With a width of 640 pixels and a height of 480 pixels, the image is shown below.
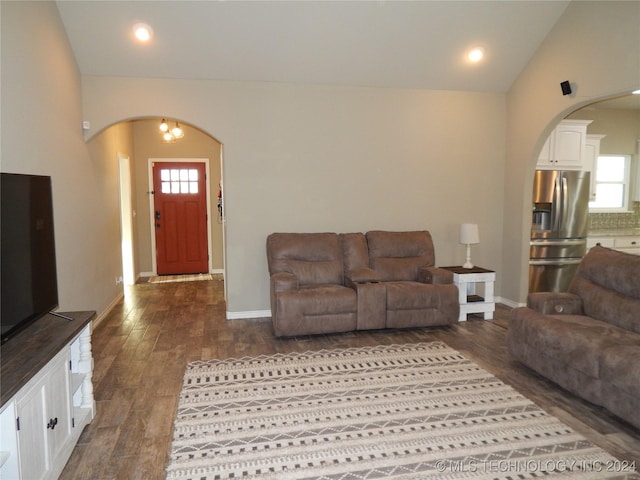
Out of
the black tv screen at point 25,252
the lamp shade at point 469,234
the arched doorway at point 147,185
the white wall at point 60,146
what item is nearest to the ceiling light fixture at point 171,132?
the arched doorway at point 147,185

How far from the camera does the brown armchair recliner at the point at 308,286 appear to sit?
4156 mm

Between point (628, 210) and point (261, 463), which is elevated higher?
point (628, 210)

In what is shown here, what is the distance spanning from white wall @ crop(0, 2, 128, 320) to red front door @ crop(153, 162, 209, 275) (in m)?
2.11

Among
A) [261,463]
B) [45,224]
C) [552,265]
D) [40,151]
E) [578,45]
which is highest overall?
[578,45]

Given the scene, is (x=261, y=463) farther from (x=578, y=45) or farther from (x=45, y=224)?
(x=578, y=45)

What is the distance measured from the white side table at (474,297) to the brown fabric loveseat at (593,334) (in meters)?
1.18

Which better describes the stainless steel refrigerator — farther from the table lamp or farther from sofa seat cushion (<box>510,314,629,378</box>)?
sofa seat cushion (<box>510,314,629,378</box>)

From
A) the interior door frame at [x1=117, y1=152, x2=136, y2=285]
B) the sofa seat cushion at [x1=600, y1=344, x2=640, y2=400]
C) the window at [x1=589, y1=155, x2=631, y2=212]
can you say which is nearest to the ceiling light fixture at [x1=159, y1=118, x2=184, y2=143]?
the interior door frame at [x1=117, y1=152, x2=136, y2=285]

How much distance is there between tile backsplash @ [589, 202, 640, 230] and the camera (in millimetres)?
6715

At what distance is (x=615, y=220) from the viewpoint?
6746 mm

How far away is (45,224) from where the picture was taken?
8.63 feet

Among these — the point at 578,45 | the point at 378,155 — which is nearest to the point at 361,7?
the point at 378,155

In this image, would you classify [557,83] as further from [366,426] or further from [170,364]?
[170,364]

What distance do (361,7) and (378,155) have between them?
165 cm
